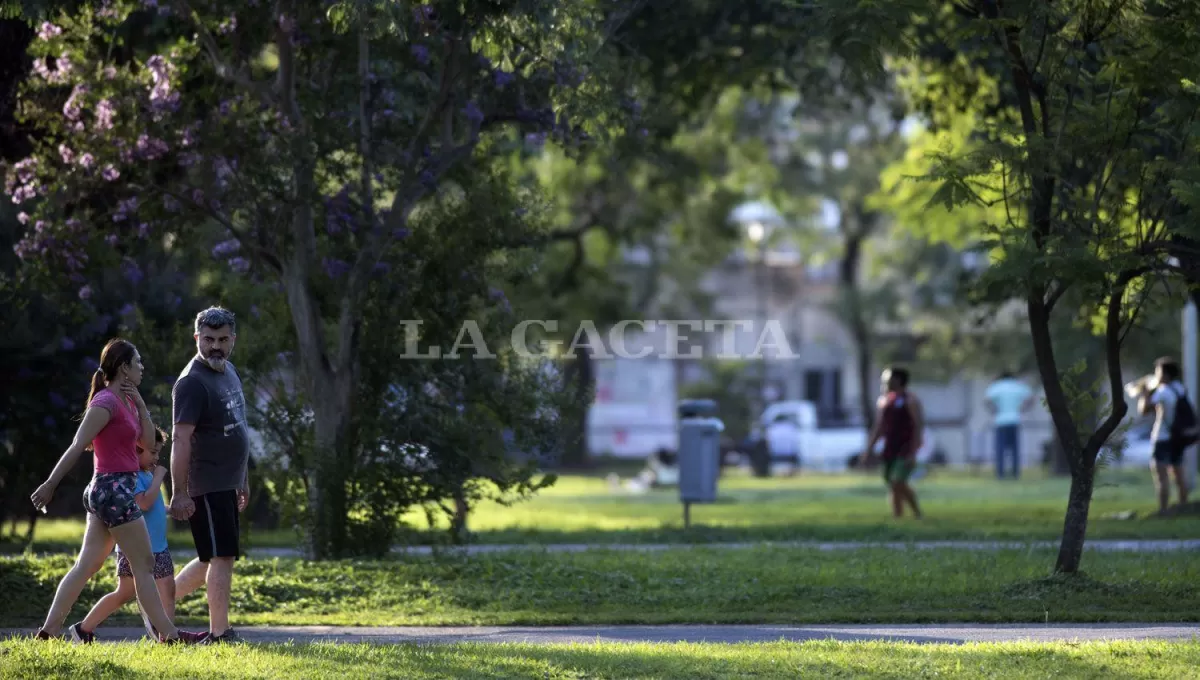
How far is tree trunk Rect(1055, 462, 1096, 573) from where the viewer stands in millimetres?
12648

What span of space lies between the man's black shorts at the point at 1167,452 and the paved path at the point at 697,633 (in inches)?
388

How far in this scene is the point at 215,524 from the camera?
33.3 ft

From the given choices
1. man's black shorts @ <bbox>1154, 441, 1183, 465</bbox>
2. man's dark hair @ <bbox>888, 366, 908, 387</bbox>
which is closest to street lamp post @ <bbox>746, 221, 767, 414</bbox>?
man's dark hair @ <bbox>888, 366, 908, 387</bbox>

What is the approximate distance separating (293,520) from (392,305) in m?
1.93

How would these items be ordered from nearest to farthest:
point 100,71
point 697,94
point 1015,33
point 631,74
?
point 1015,33, point 100,71, point 631,74, point 697,94

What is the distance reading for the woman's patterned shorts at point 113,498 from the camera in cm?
995

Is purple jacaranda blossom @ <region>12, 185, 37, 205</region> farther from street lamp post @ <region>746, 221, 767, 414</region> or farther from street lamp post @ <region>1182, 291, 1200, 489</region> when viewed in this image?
street lamp post @ <region>746, 221, 767, 414</region>

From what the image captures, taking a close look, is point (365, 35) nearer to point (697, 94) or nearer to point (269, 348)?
point (269, 348)

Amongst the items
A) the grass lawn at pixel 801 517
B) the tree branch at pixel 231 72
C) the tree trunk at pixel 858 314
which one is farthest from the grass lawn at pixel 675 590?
the tree trunk at pixel 858 314

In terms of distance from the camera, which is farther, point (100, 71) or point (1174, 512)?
point (1174, 512)

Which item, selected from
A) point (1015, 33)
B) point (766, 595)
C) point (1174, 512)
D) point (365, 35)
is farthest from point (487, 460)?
point (1174, 512)

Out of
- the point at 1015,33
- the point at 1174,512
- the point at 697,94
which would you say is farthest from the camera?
the point at 697,94

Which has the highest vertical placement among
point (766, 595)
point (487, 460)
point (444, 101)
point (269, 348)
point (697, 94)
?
point (697, 94)

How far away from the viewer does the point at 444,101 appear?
1457 centimetres
